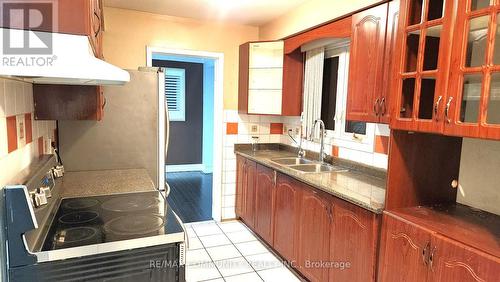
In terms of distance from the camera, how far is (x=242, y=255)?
295cm

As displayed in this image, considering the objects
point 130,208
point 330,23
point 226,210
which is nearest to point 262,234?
point 226,210

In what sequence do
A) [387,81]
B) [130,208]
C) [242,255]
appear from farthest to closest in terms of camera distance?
[242,255], [387,81], [130,208]

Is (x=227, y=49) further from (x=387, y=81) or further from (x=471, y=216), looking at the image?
(x=471, y=216)

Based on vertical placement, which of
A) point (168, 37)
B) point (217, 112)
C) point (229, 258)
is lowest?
point (229, 258)

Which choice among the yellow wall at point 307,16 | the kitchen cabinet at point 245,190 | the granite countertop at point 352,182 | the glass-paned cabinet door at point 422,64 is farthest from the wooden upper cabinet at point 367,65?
the kitchen cabinet at point 245,190

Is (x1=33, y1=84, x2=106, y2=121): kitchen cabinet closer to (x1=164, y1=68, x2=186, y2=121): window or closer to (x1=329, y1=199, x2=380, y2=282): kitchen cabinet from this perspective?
(x1=329, y1=199, x2=380, y2=282): kitchen cabinet

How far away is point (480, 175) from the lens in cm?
178

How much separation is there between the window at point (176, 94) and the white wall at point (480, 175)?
207 inches

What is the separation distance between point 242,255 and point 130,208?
1.59 metres

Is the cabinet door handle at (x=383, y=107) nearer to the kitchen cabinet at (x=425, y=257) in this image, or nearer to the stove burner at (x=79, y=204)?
the kitchen cabinet at (x=425, y=257)

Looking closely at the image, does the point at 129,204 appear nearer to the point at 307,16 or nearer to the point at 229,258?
the point at 229,258

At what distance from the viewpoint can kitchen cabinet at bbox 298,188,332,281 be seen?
2166mm

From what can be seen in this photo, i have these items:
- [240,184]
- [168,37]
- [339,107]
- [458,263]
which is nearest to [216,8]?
[168,37]

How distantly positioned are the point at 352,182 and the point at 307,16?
1595 millimetres
